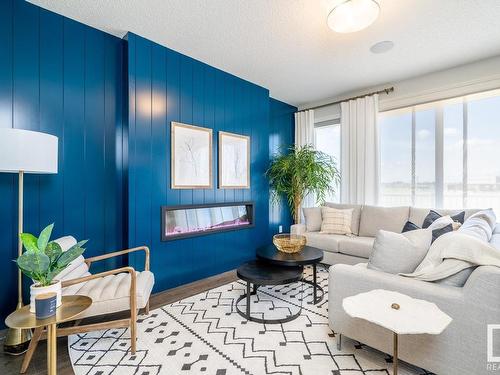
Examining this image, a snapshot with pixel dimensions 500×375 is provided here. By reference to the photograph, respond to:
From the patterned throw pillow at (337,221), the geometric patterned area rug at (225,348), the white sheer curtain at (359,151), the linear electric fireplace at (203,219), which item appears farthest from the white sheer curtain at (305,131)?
the geometric patterned area rug at (225,348)

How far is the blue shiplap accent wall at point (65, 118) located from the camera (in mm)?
2123

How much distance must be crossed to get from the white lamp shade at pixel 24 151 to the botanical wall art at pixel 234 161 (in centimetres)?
198

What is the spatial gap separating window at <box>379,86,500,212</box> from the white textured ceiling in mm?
598

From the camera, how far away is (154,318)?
2.28 metres

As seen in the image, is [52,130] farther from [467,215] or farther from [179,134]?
[467,215]

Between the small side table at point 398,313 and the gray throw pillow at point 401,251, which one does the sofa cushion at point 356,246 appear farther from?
the small side table at point 398,313

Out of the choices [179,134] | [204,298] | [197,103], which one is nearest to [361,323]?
[204,298]

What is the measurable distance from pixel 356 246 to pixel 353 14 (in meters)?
2.51

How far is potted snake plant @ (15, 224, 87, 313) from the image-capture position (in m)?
1.41

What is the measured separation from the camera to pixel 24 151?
1.72 metres

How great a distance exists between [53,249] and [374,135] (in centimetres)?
423

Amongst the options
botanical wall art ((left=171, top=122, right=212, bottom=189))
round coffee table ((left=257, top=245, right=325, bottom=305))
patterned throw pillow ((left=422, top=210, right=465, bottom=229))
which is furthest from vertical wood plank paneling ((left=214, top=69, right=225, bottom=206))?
patterned throw pillow ((left=422, top=210, right=465, bottom=229))

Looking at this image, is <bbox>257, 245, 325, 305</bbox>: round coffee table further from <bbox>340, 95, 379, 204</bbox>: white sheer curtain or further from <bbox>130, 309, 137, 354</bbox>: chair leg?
<bbox>340, 95, 379, 204</bbox>: white sheer curtain

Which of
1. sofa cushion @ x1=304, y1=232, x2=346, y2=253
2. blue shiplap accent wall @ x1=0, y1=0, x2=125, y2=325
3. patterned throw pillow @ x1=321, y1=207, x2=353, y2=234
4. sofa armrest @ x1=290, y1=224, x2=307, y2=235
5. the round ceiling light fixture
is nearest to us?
blue shiplap accent wall @ x1=0, y1=0, x2=125, y2=325
